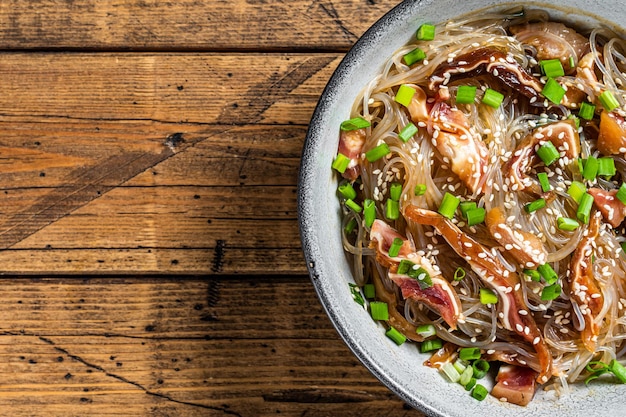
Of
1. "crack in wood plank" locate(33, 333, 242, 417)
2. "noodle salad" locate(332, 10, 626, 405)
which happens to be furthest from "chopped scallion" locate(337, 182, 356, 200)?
"crack in wood plank" locate(33, 333, 242, 417)

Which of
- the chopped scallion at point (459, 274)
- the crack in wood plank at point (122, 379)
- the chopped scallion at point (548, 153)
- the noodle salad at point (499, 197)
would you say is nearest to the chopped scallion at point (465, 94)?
the noodle salad at point (499, 197)

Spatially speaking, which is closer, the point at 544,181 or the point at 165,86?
the point at 544,181

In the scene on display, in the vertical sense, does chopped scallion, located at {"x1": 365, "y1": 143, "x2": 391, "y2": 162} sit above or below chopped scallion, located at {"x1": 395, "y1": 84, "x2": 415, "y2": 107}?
below

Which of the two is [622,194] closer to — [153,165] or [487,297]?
[487,297]

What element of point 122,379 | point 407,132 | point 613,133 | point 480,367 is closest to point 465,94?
point 407,132

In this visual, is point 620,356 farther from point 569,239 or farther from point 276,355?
point 276,355

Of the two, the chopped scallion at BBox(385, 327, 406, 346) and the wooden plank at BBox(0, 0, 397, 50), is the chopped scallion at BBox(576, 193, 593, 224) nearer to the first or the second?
the chopped scallion at BBox(385, 327, 406, 346)

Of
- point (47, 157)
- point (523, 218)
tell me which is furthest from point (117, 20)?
point (523, 218)

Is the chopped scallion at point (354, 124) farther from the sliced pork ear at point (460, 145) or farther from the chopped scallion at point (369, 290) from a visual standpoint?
the chopped scallion at point (369, 290)

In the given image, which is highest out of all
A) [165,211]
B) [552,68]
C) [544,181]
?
[552,68]
